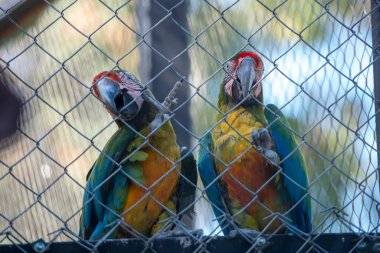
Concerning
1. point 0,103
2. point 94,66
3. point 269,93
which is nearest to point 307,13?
point 269,93

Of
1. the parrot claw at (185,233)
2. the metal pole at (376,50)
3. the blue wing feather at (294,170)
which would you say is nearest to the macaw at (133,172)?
the parrot claw at (185,233)

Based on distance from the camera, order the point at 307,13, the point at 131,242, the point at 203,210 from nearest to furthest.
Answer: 1. the point at 131,242
2. the point at 307,13
3. the point at 203,210

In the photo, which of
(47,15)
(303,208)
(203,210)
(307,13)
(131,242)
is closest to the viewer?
(131,242)

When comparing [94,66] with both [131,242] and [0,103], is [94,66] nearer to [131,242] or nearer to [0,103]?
[0,103]

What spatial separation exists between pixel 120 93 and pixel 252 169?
2.25 ft

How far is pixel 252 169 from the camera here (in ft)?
9.18

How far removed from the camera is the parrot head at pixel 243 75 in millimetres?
2830

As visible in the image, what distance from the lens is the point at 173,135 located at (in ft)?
9.46

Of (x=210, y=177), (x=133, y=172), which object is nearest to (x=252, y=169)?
(x=210, y=177)

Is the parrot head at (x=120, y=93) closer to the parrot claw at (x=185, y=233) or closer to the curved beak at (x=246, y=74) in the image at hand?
the curved beak at (x=246, y=74)

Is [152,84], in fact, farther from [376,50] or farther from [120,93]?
[376,50]

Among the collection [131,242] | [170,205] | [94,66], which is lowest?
[131,242]

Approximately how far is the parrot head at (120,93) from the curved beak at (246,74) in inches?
18.2

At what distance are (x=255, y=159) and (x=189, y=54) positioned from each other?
68 centimetres
